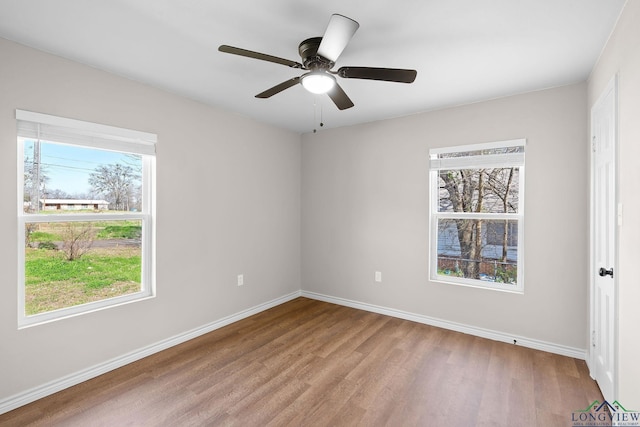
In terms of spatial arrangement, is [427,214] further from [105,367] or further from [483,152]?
[105,367]

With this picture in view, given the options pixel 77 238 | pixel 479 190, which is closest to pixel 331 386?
pixel 77 238

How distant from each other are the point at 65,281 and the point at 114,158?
3.55 ft

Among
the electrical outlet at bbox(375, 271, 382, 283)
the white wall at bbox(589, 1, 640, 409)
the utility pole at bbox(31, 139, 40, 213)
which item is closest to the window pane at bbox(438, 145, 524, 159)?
the white wall at bbox(589, 1, 640, 409)

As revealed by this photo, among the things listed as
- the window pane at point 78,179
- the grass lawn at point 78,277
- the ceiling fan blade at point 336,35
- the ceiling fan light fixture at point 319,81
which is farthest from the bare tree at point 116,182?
the ceiling fan blade at point 336,35

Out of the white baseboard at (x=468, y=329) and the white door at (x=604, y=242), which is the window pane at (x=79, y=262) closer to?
the white baseboard at (x=468, y=329)

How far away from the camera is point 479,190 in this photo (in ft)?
10.9

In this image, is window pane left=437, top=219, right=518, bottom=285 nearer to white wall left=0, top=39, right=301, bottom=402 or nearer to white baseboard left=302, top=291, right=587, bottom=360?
white baseboard left=302, top=291, right=587, bottom=360

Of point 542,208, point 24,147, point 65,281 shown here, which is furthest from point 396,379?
point 24,147

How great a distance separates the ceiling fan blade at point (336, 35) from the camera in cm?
148

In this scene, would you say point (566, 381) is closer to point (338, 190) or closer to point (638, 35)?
point (638, 35)

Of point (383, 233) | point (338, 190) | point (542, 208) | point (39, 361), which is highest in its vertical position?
point (338, 190)

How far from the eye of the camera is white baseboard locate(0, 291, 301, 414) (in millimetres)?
2062

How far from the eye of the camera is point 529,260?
295 centimetres

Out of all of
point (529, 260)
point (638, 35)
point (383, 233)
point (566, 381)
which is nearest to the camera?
point (638, 35)
